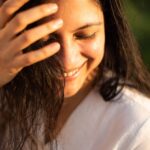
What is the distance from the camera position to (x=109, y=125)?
1.71 m

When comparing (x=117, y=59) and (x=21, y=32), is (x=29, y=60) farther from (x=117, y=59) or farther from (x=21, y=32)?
(x=117, y=59)

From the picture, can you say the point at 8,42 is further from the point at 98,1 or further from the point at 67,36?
the point at 98,1

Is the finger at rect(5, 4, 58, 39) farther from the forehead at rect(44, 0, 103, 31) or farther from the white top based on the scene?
the white top

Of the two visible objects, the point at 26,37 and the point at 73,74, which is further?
the point at 73,74

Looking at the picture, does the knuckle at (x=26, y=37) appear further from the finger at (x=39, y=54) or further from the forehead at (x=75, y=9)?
the forehead at (x=75, y=9)

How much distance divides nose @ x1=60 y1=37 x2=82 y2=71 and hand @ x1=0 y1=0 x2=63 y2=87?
0.10m

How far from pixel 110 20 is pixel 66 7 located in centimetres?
23

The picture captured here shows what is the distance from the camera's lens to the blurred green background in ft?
11.5

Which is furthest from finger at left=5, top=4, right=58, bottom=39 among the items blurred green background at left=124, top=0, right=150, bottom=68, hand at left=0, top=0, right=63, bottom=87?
blurred green background at left=124, top=0, right=150, bottom=68

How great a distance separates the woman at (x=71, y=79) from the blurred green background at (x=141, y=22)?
1622 mm

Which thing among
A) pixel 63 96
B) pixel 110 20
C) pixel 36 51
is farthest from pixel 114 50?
pixel 36 51

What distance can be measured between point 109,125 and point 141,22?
6.91 ft

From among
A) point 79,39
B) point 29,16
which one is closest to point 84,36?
point 79,39

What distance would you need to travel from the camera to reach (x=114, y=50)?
69.6 inches
